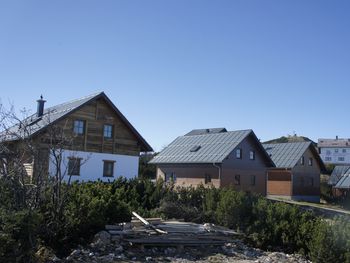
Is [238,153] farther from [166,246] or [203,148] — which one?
[166,246]

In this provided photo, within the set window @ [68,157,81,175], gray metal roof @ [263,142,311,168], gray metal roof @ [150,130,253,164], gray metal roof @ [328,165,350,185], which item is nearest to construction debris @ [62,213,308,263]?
window @ [68,157,81,175]

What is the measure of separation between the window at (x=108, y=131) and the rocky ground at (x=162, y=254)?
15.6m

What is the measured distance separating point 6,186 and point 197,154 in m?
27.8

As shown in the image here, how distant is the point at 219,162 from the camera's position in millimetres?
35562

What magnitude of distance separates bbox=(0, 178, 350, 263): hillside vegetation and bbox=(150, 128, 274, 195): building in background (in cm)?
1628

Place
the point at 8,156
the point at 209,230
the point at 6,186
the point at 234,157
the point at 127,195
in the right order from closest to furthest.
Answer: the point at 6,186
the point at 8,156
the point at 209,230
the point at 127,195
the point at 234,157

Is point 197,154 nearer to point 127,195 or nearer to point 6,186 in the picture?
point 127,195

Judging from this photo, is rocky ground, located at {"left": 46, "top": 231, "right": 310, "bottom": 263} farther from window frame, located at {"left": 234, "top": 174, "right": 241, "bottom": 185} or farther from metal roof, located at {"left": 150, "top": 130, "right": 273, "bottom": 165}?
window frame, located at {"left": 234, "top": 174, "right": 241, "bottom": 185}

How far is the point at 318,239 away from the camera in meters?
12.7

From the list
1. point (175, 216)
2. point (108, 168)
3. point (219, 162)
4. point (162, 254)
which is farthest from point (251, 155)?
point (162, 254)

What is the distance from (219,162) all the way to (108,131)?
10743mm

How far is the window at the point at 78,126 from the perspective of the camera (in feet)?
87.9

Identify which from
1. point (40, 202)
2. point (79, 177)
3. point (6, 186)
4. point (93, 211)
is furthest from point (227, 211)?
point (79, 177)

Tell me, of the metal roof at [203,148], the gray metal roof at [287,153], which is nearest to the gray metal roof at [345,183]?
the gray metal roof at [287,153]
